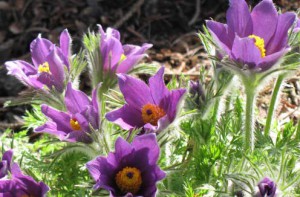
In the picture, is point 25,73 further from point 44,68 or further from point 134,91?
point 134,91

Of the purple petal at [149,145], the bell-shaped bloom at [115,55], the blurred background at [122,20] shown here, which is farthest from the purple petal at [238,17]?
the blurred background at [122,20]

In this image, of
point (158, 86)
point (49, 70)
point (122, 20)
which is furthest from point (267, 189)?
point (122, 20)

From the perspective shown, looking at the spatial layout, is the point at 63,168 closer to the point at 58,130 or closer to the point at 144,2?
the point at 58,130

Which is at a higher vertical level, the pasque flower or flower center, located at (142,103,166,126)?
flower center, located at (142,103,166,126)

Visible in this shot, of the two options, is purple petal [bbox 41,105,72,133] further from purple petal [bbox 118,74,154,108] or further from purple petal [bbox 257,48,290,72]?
purple petal [bbox 257,48,290,72]

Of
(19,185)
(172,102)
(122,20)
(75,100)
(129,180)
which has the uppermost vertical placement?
(172,102)

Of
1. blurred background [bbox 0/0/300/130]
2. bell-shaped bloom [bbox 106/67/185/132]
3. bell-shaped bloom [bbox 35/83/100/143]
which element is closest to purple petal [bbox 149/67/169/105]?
bell-shaped bloom [bbox 106/67/185/132]

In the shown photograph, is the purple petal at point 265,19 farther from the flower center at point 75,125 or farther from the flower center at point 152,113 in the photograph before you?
the flower center at point 75,125
